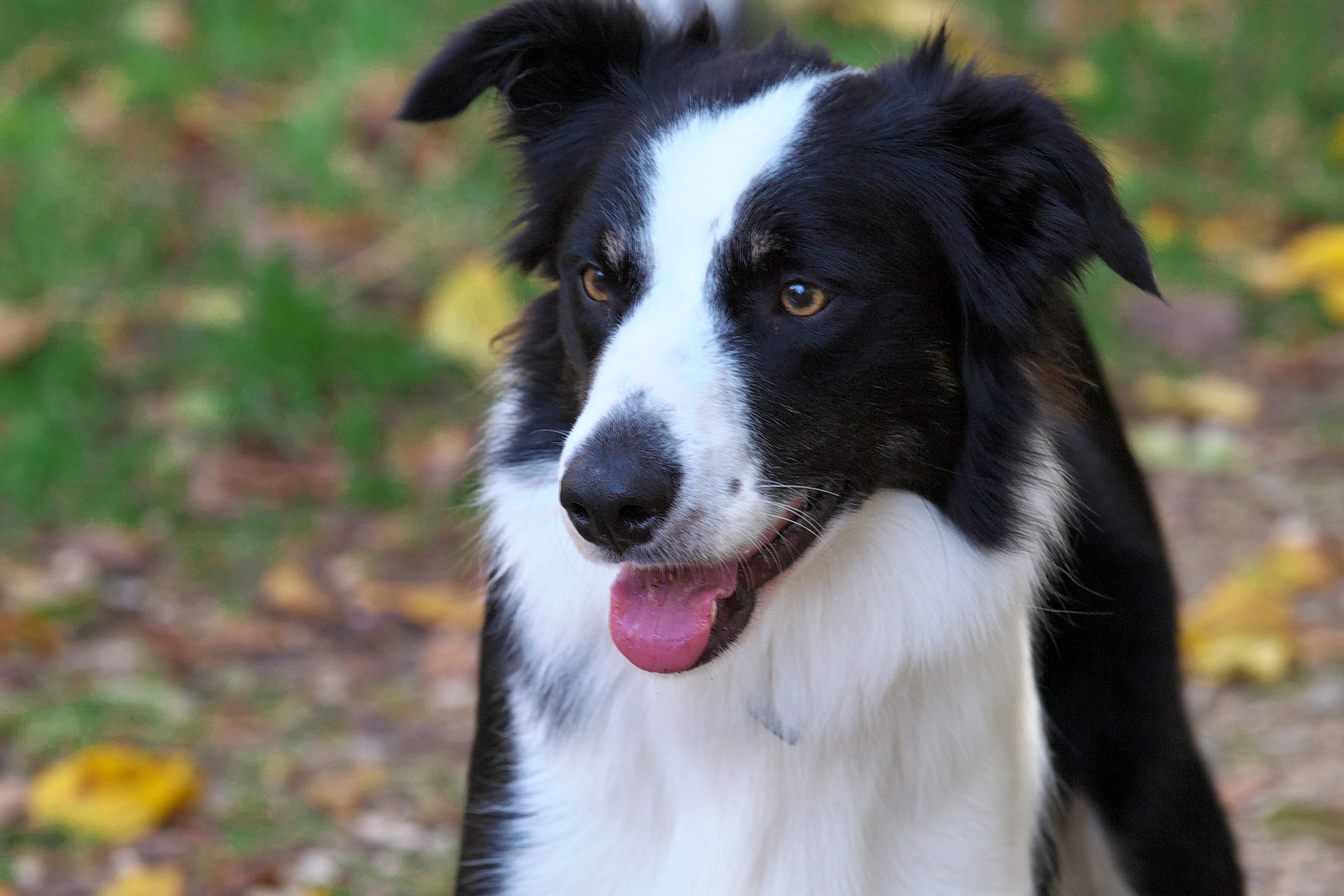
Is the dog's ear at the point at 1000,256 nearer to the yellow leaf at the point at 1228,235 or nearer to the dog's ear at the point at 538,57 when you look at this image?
the dog's ear at the point at 538,57

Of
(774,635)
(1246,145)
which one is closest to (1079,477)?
(774,635)

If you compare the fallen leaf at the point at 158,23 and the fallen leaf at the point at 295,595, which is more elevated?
the fallen leaf at the point at 158,23

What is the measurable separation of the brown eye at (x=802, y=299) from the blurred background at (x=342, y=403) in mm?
720

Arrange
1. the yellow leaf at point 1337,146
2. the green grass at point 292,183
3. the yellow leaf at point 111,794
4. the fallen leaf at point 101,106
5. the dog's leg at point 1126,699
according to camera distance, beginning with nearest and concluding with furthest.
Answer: the dog's leg at point 1126,699, the yellow leaf at point 111,794, the green grass at point 292,183, the fallen leaf at point 101,106, the yellow leaf at point 1337,146

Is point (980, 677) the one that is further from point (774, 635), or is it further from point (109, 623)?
point (109, 623)

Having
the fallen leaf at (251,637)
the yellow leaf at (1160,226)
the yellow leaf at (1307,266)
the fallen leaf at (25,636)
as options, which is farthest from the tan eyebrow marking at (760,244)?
the yellow leaf at (1307,266)

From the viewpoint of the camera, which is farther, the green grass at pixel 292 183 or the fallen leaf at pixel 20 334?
the fallen leaf at pixel 20 334

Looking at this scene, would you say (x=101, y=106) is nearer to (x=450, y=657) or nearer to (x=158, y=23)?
(x=158, y=23)

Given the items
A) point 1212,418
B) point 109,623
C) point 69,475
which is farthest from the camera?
point 1212,418

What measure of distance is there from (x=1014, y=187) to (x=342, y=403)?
10.8 ft

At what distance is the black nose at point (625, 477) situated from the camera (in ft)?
6.75

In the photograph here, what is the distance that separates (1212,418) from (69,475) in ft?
12.6

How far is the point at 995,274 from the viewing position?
2.45 m

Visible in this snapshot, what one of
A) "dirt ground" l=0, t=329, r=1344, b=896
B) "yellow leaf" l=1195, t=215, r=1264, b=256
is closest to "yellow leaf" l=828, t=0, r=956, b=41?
"yellow leaf" l=1195, t=215, r=1264, b=256
